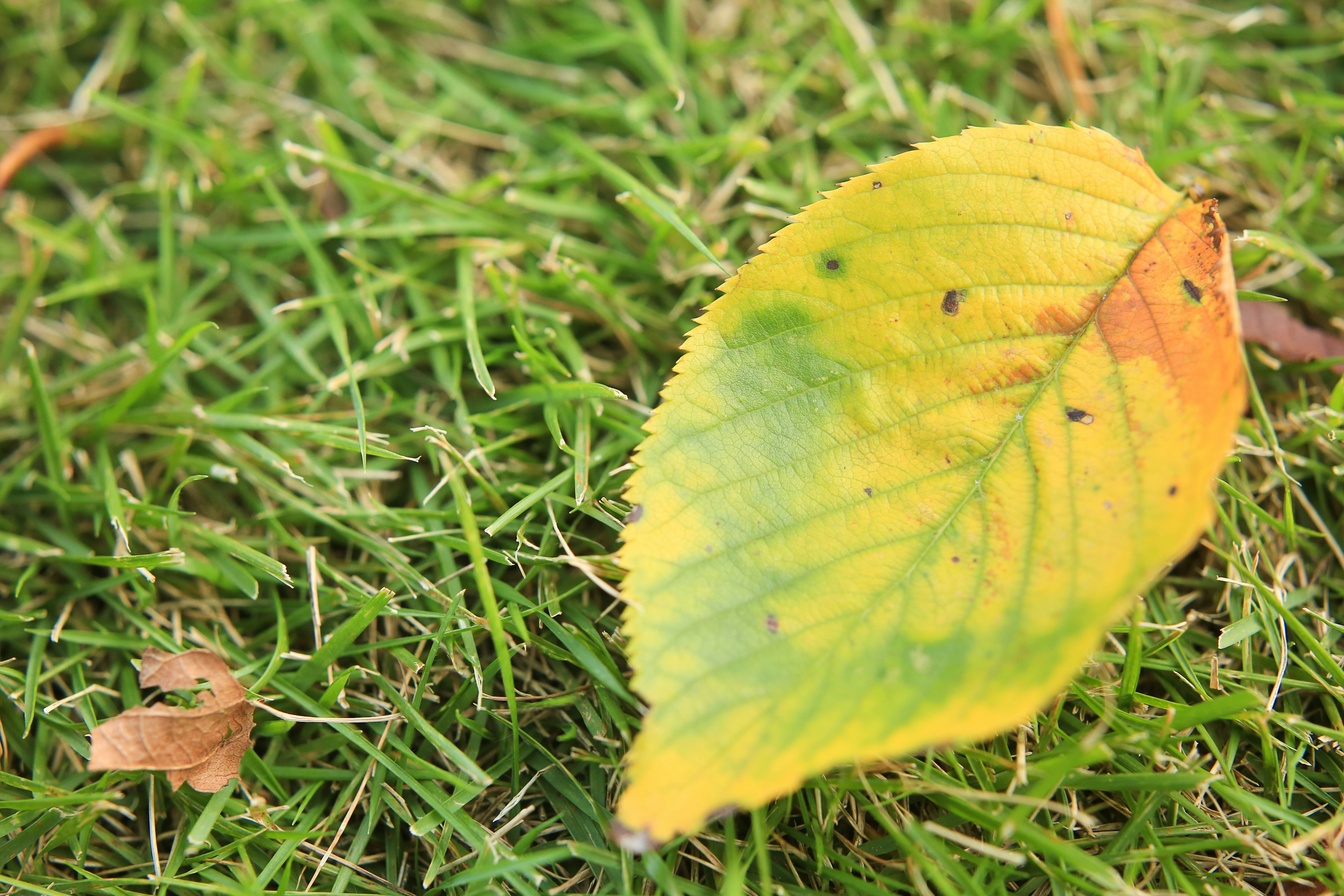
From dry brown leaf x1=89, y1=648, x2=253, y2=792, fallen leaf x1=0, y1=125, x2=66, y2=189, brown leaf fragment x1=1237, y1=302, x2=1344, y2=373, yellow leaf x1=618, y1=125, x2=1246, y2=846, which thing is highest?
fallen leaf x1=0, y1=125, x2=66, y2=189

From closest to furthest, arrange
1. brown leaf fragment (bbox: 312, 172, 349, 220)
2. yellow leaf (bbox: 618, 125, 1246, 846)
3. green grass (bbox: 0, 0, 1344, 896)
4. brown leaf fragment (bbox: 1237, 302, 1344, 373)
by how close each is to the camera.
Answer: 1. yellow leaf (bbox: 618, 125, 1246, 846)
2. green grass (bbox: 0, 0, 1344, 896)
3. brown leaf fragment (bbox: 1237, 302, 1344, 373)
4. brown leaf fragment (bbox: 312, 172, 349, 220)

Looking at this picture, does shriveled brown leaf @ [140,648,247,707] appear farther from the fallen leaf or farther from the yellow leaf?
the fallen leaf

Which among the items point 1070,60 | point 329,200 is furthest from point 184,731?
point 1070,60

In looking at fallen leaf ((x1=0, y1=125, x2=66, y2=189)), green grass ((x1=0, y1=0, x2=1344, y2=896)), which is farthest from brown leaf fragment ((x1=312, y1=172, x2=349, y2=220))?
fallen leaf ((x1=0, y1=125, x2=66, y2=189))

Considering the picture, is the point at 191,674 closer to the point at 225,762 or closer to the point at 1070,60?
the point at 225,762

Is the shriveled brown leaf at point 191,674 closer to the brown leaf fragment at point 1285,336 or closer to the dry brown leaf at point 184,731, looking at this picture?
the dry brown leaf at point 184,731

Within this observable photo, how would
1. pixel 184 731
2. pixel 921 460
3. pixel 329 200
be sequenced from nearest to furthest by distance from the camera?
pixel 921 460
pixel 184 731
pixel 329 200

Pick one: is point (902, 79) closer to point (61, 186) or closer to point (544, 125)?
point (544, 125)
